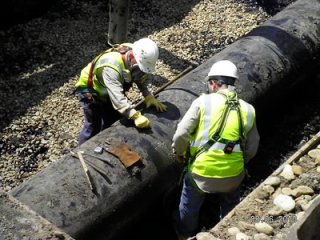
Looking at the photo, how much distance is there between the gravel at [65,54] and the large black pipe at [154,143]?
1.52 meters

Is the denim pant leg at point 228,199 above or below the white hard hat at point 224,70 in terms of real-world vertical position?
below

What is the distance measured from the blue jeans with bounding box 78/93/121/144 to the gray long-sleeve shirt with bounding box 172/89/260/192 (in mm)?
1263

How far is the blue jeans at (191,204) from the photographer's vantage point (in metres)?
5.59

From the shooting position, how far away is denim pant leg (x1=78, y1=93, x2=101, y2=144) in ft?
21.2

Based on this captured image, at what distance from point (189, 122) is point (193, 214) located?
3.67 ft

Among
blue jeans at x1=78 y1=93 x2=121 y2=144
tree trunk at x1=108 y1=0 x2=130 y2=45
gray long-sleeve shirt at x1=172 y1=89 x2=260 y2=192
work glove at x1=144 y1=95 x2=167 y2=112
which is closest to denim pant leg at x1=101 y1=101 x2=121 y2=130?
blue jeans at x1=78 y1=93 x2=121 y2=144

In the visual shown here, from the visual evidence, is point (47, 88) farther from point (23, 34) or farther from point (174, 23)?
point (174, 23)

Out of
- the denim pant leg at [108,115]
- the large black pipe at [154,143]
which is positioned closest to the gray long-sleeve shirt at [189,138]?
the large black pipe at [154,143]

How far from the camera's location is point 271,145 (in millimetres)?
7387

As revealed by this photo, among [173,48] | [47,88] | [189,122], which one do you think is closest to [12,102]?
[47,88]

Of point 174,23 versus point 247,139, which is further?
point 174,23

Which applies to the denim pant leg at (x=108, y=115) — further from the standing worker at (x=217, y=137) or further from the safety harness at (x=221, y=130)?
the safety harness at (x=221, y=130)

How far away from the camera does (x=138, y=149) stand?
18.5 ft

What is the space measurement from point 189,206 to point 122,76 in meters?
1.50
